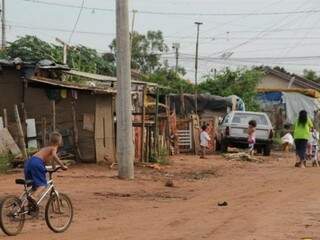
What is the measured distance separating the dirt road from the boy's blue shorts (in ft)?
2.39

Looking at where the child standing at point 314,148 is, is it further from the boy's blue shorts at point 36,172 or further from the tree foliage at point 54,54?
the boy's blue shorts at point 36,172

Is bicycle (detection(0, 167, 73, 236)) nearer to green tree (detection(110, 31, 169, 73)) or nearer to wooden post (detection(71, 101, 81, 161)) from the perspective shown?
wooden post (detection(71, 101, 81, 161))

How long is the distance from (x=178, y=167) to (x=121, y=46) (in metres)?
5.07

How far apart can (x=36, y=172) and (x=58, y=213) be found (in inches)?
28.1

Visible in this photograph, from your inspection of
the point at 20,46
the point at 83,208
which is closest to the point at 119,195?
the point at 83,208

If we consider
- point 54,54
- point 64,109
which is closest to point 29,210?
point 64,109

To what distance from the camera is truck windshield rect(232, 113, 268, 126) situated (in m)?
28.6

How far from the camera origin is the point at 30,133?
20109 mm

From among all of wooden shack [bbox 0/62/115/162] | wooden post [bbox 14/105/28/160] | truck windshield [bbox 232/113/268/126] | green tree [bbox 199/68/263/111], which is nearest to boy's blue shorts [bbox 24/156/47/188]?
wooden post [bbox 14/105/28/160]

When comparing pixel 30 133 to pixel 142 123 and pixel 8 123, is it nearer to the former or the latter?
pixel 8 123

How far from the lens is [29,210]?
10070mm

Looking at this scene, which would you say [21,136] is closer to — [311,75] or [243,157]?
[243,157]

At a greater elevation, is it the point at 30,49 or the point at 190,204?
the point at 30,49

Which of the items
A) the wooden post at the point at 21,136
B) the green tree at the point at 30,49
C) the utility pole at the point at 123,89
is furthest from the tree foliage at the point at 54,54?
the utility pole at the point at 123,89
